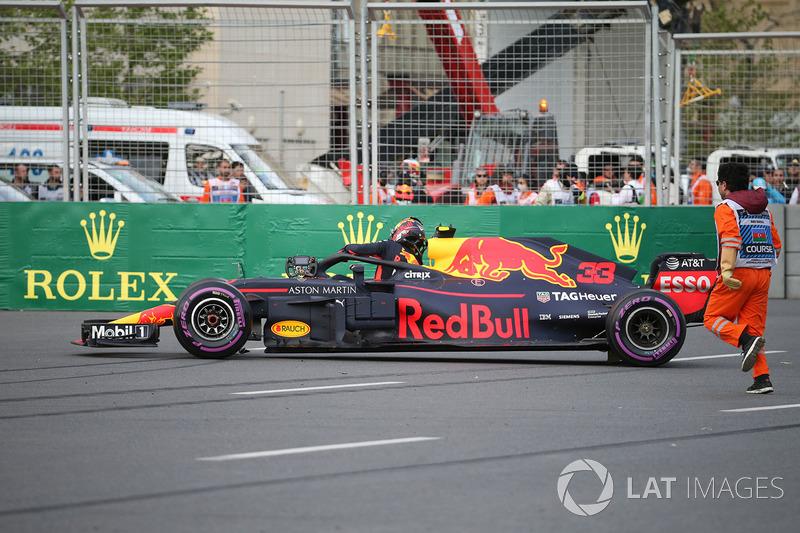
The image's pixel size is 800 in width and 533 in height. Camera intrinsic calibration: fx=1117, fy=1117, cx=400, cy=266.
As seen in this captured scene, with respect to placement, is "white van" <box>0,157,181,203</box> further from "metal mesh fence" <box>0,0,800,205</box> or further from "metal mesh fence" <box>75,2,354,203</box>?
"metal mesh fence" <box>75,2,354,203</box>

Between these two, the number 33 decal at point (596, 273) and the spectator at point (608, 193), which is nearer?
the number 33 decal at point (596, 273)

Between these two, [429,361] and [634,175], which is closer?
[429,361]

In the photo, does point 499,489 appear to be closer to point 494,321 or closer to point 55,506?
point 55,506

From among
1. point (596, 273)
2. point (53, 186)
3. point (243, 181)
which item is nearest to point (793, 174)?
point (243, 181)

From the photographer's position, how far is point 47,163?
46.6ft

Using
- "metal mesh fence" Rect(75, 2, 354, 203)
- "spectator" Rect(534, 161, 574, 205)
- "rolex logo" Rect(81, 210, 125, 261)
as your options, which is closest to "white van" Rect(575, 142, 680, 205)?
"spectator" Rect(534, 161, 574, 205)

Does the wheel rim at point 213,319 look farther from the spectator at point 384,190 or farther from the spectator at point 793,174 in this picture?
the spectator at point 793,174

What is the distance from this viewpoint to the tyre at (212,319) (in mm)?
9094

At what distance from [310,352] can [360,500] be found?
478cm

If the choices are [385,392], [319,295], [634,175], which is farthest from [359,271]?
[634,175]

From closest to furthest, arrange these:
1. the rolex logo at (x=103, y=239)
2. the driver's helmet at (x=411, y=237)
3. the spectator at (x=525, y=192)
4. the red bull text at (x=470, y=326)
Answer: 1. the red bull text at (x=470, y=326)
2. the driver's helmet at (x=411, y=237)
3. the rolex logo at (x=103, y=239)
4. the spectator at (x=525, y=192)
